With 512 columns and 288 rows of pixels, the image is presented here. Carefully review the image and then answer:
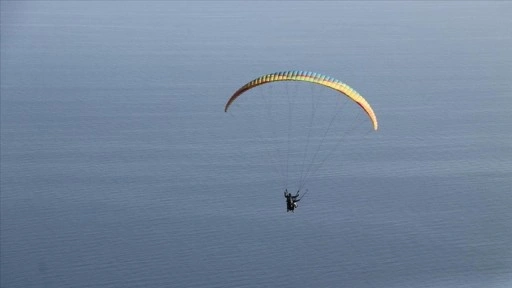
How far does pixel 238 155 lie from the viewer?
41.2 meters

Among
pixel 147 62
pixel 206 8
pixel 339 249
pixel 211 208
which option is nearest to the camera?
pixel 339 249

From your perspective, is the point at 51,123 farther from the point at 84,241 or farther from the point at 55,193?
the point at 84,241

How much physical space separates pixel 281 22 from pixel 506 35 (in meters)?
14.3

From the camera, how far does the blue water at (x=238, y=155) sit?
102ft

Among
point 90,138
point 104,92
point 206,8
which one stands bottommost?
point 90,138

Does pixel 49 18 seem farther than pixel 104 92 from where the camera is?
Yes

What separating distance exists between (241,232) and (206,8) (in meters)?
35.0

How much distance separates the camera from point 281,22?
6125 cm

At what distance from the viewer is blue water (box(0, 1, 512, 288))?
102 ft

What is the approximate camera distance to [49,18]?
219ft

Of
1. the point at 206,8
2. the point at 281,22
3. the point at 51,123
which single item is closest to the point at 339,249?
the point at 51,123

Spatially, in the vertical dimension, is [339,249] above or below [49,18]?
below

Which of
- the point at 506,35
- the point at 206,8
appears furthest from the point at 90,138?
the point at 506,35

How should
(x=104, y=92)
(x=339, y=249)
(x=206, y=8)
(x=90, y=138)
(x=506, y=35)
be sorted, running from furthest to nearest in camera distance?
(x=206, y=8) < (x=506, y=35) < (x=104, y=92) < (x=90, y=138) < (x=339, y=249)
